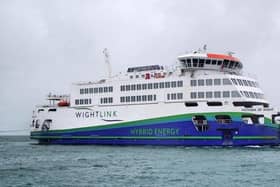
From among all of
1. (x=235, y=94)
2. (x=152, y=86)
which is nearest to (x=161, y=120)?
(x=152, y=86)

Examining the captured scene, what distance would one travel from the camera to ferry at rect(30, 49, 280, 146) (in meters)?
34.8

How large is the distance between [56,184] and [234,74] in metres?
21.6

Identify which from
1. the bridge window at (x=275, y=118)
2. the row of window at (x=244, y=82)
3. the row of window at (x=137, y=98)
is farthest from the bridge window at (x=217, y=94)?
the row of window at (x=137, y=98)

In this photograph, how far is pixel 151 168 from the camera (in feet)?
81.4

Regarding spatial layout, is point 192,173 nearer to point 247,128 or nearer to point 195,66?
point 247,128

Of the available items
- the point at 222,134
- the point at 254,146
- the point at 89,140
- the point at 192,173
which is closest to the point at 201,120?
the point at 222,134

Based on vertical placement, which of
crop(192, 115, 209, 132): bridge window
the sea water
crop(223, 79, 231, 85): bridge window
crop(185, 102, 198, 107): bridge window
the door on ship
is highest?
Answer: crop(223, 79, 231, 85): bridge window

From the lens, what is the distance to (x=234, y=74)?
1512 inches

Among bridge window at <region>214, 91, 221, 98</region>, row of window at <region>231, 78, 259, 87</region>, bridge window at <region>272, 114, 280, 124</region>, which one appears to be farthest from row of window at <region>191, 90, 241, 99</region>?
bridge window at <region>272, 114, 280, 124</region>

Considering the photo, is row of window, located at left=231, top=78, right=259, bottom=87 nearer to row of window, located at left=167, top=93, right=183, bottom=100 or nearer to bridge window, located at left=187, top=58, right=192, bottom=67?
bridge window, located at left=187, top=58, right=192, bottom=67

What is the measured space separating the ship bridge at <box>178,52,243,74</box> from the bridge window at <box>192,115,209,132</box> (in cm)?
402

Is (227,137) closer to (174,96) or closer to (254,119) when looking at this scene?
(254,119)

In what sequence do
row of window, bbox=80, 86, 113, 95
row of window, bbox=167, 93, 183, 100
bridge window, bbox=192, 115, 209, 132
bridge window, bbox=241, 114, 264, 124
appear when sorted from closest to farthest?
1. bridge window, bbox=241, 114, 264, 124
2. bridge window, bbox=192, 115, 209, 132
3. row of window, bbox=167, 93, 183, 100
4. row of window, bbox=80, 86, 113, 95

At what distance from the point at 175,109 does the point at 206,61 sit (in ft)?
14.4
